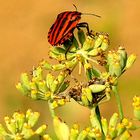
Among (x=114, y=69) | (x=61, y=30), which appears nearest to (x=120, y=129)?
(x=114, y=69)

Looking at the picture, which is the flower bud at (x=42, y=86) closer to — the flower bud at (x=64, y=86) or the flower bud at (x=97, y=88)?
the flower bud at (x=64, y=86)

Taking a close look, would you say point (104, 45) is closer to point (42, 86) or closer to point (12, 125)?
point (42, 86)

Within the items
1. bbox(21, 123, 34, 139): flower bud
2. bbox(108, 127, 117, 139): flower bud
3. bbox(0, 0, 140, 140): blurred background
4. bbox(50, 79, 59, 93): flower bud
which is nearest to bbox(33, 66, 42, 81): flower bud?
bbox(50, 79, 59, 93): flower bud

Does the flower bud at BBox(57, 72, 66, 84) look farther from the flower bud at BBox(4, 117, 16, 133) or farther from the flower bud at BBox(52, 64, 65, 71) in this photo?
the flower bud at BBox(4, 117, 16, 133)

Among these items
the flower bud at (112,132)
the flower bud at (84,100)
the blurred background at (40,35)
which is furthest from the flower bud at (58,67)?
the blurred background at (40,35)

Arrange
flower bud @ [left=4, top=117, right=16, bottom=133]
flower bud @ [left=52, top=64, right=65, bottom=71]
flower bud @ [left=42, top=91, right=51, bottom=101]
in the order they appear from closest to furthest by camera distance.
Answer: flower bud @ [left=4, top=117, right=16, bottom=133] → flower bud @ [left=42, top=91, right=51, bottom=101] → flower bud @ [left=52, top=64, right=65, bottom=71]
